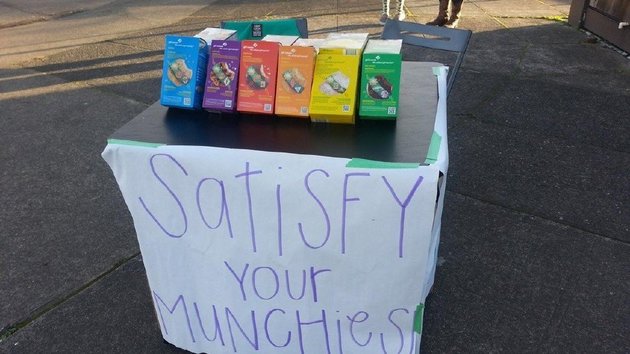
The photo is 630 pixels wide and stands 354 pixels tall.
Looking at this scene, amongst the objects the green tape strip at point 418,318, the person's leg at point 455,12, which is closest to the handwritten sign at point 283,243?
the green tape strip at point 418,318

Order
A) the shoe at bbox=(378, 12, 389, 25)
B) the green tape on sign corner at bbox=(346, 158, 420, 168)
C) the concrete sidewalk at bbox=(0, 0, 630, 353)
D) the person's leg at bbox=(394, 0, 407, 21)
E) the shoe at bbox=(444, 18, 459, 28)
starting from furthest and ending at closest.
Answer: the shoe at bbox=(378, 12, 389, 25) < the person's leg at bbox=(394, 0, 407, 21) < the shoe at bbox=(444, 18, 459, 28) < the concrete sidewalk at bbox=(0, 0, 630, 353) < the green tape on sign corner at bbox=(346, 158, 420, 168)

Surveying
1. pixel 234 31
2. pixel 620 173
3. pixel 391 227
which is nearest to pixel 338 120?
pixel 391 227

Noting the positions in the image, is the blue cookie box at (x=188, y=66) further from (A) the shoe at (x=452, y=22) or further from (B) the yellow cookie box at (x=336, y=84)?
(A) the shoe at (x=452, y=22)

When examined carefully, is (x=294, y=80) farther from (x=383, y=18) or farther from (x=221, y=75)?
(x=383, y=18)

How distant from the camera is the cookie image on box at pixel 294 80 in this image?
6.12 feet

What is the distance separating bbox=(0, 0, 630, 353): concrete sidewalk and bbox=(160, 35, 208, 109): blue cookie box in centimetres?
109

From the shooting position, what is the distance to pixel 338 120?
1879 mm

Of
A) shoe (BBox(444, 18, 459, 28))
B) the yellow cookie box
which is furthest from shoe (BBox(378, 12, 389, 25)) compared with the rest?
the yellow cookie box

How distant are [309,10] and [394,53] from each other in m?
6.26

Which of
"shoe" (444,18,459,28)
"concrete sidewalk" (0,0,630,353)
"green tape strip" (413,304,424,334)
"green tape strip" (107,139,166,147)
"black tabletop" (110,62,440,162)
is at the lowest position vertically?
"concrete sidewalk" (0,0,630,353)

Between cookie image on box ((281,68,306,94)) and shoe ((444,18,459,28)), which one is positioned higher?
cookie image on box ((281,68,306,94))

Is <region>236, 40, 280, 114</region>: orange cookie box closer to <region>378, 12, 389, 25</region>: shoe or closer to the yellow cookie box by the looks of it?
the yellow cookie box

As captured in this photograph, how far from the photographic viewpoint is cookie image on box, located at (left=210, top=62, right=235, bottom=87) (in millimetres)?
1907

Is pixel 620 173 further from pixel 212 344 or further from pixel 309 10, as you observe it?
pixel 309 10
